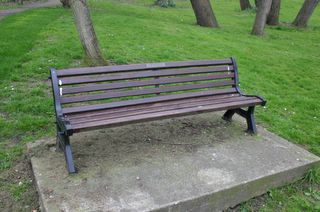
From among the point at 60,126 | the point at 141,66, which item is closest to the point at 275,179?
the point at 141,66

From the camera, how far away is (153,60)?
7.63m

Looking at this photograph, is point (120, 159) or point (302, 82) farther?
point (302, 82)

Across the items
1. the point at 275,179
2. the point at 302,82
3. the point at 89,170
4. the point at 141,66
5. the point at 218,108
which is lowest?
the point at 302,82

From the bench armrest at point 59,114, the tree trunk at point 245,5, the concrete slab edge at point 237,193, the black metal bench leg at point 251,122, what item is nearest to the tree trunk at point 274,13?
the tree trunk at point 245,5

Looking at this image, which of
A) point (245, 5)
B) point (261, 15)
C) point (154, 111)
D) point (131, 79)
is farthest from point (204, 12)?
point (154, 111)

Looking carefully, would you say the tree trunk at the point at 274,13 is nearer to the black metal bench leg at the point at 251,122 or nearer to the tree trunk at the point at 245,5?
the tree trunk at the point at 245,5

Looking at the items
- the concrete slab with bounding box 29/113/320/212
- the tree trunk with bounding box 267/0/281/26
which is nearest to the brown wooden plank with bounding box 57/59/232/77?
the concrete slab with bounding box 29/113/320/212

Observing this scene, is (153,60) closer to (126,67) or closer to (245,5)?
(126,67)

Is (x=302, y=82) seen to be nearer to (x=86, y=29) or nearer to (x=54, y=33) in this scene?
(x=86, y=29)

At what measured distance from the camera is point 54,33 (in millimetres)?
9734

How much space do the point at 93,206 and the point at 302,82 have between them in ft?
19.7

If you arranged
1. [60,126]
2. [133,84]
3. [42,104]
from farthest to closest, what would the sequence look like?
[42,104], [133,84], [60,126]

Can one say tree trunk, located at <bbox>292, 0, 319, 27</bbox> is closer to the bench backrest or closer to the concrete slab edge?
the bench backrest

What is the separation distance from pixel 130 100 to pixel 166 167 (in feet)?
2.72
